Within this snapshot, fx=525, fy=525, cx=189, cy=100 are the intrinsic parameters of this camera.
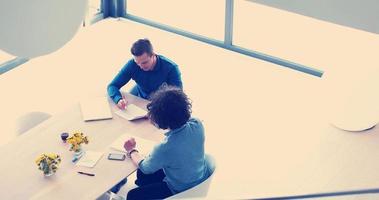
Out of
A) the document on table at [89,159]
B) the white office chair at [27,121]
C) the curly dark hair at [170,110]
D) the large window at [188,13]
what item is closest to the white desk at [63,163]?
the document on table at [89,159]

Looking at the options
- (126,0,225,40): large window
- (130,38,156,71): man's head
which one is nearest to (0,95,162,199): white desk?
(130,38,156,71): man's head

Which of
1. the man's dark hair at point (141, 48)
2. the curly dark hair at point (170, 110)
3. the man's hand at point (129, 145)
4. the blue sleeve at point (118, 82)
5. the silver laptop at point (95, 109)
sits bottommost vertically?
the man's hand at point (129, 145)

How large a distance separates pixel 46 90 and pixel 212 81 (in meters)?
1.65

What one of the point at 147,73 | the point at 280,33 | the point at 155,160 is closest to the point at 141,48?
the point at 147,73

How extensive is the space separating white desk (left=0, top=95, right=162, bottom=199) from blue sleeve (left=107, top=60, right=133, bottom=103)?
24 centimetres

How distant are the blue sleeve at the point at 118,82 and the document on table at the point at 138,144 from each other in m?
0.43

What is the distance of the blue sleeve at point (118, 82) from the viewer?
11.5 ft

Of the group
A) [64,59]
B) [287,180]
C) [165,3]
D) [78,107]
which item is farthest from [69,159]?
[165,3]

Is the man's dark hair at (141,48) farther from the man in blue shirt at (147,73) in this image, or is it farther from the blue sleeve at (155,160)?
the blue sleeve at (155,160)

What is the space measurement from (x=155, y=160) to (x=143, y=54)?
3.17 ft

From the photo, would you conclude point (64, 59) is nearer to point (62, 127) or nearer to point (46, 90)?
point (46, 90)

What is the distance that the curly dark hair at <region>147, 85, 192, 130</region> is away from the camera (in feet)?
8.85

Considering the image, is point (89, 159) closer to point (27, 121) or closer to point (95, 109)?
point (95, 109)

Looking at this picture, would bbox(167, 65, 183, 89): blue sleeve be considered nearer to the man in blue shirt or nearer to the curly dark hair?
the man in blue shirt
